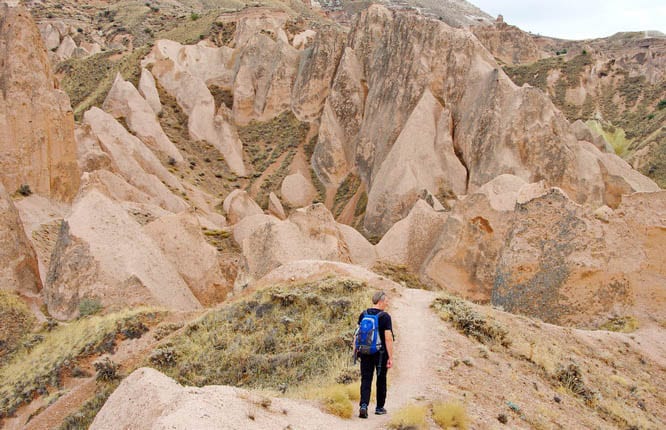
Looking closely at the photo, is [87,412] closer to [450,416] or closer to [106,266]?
[106,266]

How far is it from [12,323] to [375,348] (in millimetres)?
13786

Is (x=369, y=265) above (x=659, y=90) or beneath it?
beneath

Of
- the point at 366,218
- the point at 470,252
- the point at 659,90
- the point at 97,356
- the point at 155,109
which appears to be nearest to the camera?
the point at 97,356

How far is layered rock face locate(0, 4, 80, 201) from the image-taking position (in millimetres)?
25078

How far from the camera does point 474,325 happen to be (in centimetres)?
1141

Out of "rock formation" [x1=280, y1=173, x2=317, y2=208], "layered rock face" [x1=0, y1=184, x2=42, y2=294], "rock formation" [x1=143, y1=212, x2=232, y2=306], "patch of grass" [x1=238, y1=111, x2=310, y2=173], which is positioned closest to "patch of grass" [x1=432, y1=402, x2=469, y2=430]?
"rock formation" [x1=143, y1=212, x2=232, y2=306]

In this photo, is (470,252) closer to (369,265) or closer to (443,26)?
(369,265)

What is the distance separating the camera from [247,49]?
51469 mm

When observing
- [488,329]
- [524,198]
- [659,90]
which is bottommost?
[488,329]

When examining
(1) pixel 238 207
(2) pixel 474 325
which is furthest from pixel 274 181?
(2) pixel 474 325

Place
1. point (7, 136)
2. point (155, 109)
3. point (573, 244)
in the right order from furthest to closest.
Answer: point (155, 109), point (7, 136), point (573, 244)

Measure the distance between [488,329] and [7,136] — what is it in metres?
20.9

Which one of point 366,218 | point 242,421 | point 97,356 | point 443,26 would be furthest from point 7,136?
point 443,26

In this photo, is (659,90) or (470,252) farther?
(659,90)
